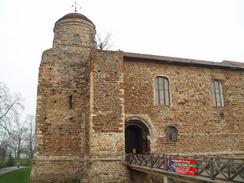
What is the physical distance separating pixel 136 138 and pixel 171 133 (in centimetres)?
248

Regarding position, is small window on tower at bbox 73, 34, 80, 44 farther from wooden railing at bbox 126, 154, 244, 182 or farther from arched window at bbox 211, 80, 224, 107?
wooden railing at bbox 126, 154, 244, 182

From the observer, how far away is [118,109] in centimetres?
1538

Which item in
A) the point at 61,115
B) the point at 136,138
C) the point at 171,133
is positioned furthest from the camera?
the point at 136,138

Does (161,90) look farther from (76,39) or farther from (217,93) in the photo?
(76,39)

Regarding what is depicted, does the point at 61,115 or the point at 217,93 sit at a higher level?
the point at 217,93

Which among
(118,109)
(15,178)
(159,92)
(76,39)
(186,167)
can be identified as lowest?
(15,178)

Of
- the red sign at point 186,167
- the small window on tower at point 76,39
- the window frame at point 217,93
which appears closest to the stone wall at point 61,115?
the small window on tower at point 76,39

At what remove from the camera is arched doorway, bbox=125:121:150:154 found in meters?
16.8

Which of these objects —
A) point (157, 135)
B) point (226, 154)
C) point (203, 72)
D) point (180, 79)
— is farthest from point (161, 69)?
point (226, 154)

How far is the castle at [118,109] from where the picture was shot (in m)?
15.1

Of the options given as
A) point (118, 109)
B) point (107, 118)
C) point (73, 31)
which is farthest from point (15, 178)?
point (73, 31)

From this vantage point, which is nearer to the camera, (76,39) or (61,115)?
(61,115)

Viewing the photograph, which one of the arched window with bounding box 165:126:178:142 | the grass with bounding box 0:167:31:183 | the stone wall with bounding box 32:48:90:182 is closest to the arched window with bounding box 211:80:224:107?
the arched window with bounding box 165:126:178:142

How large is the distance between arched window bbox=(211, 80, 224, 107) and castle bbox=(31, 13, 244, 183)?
8 centimetres
